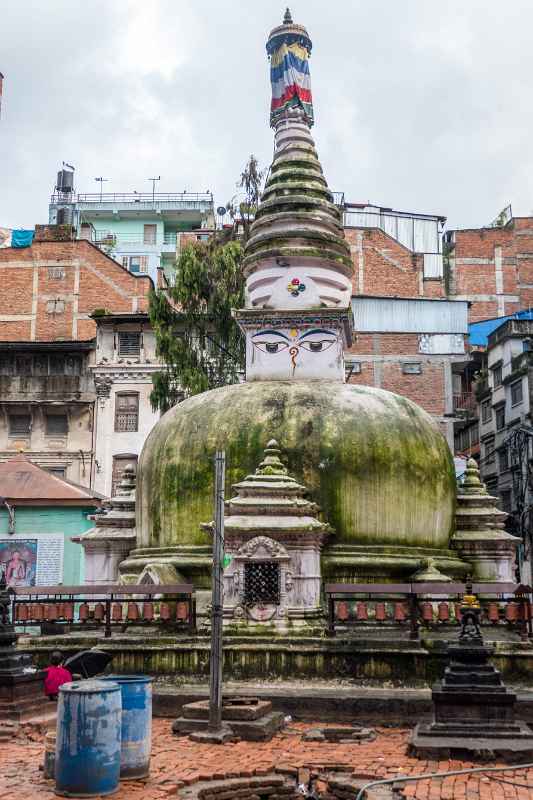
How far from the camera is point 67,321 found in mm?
50844

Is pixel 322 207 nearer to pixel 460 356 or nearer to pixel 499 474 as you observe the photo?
pixel 460 356

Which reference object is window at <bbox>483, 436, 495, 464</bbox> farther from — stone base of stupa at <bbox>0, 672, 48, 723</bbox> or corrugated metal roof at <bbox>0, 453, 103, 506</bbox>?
stone base of stupa at <bbox>0, 672, 48, 723</bbox>

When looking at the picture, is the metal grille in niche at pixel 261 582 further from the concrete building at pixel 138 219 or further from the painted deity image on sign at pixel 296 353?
the concrete building at pixel 138 219

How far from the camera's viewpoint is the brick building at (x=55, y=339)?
143 feet

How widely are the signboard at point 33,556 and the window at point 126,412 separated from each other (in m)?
12.5

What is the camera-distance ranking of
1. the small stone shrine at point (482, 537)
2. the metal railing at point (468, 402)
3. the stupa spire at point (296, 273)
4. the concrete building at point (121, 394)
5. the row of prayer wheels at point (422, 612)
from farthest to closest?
the metal railing at point (468, 402)
the concrete building at point (121, 394)
the stupa spire at point (296, 273)
the small stone shrine at point (482, 537)
the row of prayer wheels at point (422, 612)

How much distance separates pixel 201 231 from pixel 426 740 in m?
48.7

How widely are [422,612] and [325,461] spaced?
12.3 feet

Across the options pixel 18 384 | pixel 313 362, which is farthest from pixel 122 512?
pixel 18 384

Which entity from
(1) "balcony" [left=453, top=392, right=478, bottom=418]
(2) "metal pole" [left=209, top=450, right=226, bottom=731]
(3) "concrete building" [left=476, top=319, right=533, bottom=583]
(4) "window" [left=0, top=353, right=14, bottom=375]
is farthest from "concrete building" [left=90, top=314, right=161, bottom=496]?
(2) "metal pole" [left=209, top=450, right=226, bottom=731]

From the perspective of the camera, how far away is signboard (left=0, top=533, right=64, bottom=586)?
30406 mm

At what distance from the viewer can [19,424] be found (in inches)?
1750

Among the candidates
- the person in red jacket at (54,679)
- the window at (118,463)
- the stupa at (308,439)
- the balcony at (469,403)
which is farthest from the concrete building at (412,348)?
the person in red jacket at (54,679)

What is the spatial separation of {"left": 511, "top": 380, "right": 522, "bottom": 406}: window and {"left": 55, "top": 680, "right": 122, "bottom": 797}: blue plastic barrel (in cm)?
3875
